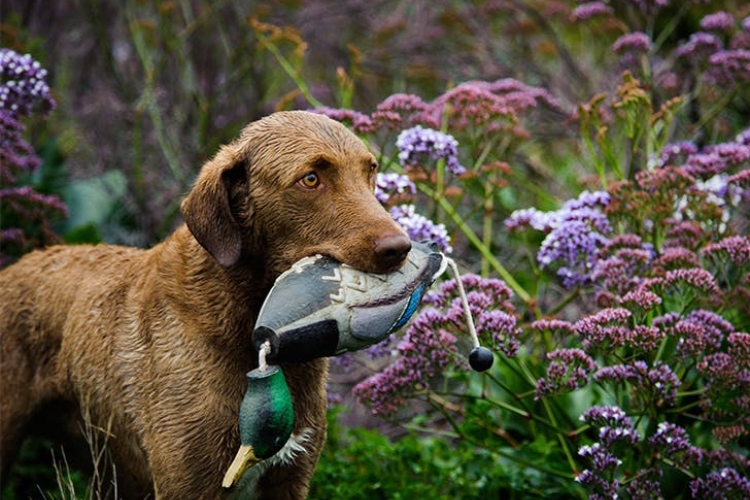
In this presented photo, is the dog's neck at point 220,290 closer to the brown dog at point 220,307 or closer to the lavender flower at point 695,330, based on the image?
the brown dog at point 220,307

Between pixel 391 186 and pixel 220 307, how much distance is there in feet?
4.75

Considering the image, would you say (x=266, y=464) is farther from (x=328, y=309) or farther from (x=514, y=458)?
(x=514, y=458)

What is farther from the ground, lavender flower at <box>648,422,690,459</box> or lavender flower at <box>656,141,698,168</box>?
lavender flower at <box>656,141,698,168</box>

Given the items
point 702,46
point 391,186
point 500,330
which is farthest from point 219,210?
point 702,46

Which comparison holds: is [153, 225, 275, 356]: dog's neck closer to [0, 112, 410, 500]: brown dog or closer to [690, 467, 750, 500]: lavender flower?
[0, 112, 410, 500]: brown dog

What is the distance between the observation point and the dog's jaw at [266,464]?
11.0ft

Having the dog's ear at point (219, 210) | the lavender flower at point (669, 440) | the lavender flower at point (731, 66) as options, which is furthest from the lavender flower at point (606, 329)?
the lavender flower at point (731, 66)

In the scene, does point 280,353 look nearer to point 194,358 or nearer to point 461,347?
point 194,358

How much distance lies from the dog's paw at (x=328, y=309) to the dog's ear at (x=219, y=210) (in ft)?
0.87

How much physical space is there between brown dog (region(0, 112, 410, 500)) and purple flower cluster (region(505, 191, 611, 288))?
142cm

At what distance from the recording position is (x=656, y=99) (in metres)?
7.68

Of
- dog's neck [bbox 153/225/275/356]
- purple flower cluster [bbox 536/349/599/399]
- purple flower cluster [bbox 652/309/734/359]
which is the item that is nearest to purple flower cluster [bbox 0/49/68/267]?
dog's neck [bbox 153/225/275/356]

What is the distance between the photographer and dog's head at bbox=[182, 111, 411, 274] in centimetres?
313

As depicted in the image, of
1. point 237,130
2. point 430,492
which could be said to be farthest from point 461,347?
point 237,130
